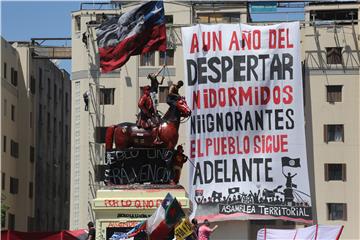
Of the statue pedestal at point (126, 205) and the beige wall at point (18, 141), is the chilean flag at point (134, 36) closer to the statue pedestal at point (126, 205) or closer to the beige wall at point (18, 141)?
the statue pedestal at point (126, 205)

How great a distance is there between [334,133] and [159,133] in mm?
45241

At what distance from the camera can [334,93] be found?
254ft

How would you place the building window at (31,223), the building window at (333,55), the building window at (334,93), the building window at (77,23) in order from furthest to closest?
the building window at (31,223) → the building window at (77,23) → the building window at (333,55) → the building window at (334,93)

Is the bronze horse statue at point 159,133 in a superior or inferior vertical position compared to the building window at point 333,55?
inferior

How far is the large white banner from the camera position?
73.4 m

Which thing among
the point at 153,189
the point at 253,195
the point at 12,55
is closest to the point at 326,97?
the point at 253,195

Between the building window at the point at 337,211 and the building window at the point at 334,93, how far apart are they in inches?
264

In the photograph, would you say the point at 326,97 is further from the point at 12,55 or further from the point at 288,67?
the point at 12,55

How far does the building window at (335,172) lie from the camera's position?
7612cm

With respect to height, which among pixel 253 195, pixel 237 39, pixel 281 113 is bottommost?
pixel 253 195

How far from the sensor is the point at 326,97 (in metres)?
77.1

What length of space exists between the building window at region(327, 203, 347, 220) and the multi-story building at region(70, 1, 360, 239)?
0.06 metres

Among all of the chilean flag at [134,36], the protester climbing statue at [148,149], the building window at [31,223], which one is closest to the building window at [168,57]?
the building window at [31,223]

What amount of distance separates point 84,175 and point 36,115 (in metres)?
10.8
